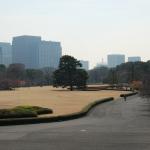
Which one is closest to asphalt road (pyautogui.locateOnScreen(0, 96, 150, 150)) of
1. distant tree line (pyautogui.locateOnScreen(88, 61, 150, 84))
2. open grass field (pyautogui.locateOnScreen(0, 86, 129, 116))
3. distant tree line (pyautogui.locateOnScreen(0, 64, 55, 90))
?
open grass field (pyautogui.locateOnScreen(0, 86, 129, 116))

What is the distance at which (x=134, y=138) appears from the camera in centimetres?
1852

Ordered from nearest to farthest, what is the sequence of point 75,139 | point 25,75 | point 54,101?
1. point 75,139
2. point 54,101
3. point 25,75

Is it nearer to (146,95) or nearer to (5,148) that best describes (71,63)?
(146,95)

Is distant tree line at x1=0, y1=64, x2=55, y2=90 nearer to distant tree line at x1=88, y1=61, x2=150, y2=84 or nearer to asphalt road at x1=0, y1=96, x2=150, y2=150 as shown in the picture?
distant tree line at x1=88, y1=61, x2=150, y2=84

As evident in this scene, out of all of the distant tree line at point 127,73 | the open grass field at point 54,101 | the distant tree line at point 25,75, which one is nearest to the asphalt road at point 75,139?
the open grass field at point 54,101

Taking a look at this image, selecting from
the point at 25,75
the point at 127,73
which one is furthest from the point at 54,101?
the point at 25,75

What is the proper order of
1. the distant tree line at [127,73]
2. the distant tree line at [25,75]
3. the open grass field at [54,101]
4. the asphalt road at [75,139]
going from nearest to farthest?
the asphalt road at [75,139]
the open grass field at [54,101]
the distant tree line at [127,73]
the distant tree line at [25,75]

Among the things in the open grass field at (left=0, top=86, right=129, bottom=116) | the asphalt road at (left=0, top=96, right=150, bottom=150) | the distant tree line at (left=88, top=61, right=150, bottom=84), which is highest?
the distant tree line at (left=88, top=61, right=150, bottom=84)

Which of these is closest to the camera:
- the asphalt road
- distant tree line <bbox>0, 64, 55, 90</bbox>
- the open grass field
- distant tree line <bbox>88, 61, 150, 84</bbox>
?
the asphalt road

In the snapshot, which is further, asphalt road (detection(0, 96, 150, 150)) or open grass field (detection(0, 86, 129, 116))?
open grass field (detection(0, 86, 129, 116))

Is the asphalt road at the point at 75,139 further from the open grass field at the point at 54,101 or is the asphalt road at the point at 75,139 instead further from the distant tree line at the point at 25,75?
the distant tree line at the point at 25,75

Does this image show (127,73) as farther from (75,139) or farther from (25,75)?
(75,139)

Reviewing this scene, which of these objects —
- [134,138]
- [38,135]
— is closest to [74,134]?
[38,135]

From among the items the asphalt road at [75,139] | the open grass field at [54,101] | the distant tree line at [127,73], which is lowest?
the asphalt road at [75,139]
